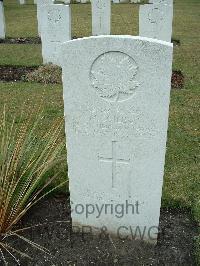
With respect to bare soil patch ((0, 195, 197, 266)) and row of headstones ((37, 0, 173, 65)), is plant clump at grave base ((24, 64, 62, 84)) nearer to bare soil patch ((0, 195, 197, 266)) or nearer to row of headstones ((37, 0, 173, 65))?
row of headstones ((37, 0, 173, 65))

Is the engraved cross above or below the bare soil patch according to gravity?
above

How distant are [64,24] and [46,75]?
1.42 m

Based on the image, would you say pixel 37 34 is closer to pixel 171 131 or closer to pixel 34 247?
pixel 171 131

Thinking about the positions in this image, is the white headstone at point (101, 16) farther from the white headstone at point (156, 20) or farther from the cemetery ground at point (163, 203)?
the cemetery ground at point (163, 203)

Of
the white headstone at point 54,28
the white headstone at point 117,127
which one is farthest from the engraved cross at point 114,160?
the white headstone at point 54,28

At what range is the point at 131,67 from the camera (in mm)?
2650

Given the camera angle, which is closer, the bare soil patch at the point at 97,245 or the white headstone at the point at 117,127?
the white headstone at the point at 117,127

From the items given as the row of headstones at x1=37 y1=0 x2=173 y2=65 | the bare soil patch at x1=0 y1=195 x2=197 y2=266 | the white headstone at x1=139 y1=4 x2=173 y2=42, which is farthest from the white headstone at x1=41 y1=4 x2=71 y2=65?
→ the bare soil patch at x1=0 y1=195 x2=197 y2=266

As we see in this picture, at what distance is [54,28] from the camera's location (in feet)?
29.0

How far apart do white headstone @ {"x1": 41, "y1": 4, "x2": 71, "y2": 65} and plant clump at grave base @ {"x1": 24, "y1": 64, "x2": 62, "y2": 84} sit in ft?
1.60

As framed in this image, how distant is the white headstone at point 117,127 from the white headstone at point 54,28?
625cm

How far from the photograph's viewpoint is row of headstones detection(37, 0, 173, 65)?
8.70 m

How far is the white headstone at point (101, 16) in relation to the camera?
12.3 m

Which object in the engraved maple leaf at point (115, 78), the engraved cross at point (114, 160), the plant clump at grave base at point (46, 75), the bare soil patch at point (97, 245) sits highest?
the engraved maple leaf at point (115, 78)
